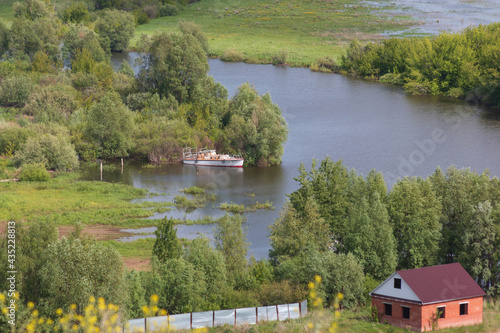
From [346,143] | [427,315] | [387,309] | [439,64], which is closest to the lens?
[427,315]

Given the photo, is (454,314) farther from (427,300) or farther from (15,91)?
(15,91)

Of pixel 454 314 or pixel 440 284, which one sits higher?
pixel 440 284

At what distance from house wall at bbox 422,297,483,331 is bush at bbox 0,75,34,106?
50217 millimetres

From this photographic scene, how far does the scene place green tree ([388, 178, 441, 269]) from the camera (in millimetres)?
33219

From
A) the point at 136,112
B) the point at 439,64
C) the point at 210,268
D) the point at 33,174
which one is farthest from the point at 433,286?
the point at 439,64

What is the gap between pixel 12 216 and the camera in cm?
4131

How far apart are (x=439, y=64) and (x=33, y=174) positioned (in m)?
49.3

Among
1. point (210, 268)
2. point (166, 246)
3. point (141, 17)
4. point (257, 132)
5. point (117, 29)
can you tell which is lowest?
point (210, 268)

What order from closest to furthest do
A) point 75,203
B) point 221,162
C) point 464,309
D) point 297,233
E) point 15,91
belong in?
point 464,309 → point 297,233 → point 75,203 → point 221,162 → point 15,91

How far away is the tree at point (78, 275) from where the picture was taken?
25234 mm

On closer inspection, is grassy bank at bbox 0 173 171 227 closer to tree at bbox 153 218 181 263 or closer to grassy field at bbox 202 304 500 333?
tree at bbox 153 218 181 263

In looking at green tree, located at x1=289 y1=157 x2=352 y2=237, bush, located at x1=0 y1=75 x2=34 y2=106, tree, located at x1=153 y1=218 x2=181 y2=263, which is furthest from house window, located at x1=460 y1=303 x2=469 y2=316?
bush, located at x1=0 y1=75 x2=34 y2=106

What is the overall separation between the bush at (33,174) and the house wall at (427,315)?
2901 centimetres

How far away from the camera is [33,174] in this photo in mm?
49688
